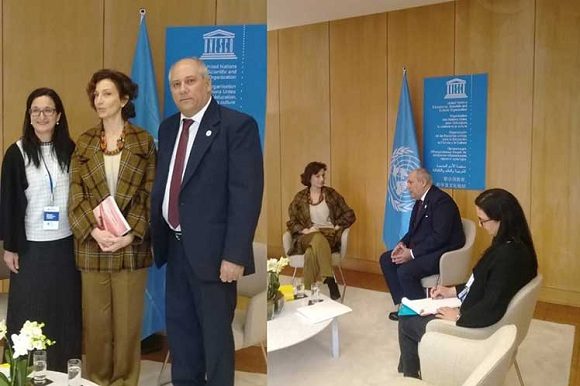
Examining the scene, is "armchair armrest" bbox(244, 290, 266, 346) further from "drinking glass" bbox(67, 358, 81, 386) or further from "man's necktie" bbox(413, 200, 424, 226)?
"man's necktie" bbox(413, 200, 424, 226)

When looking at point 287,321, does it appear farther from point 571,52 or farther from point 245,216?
point 571,52

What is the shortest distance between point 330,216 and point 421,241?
126 cm

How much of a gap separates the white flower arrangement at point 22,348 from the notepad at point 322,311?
1237mm

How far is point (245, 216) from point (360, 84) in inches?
75.8

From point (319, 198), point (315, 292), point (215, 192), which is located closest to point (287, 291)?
point (315, 292)

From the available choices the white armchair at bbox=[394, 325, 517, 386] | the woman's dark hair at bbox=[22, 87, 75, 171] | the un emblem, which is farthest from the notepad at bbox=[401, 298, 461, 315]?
the woman's dark hair at bbox=[22, 87, 75, 171]

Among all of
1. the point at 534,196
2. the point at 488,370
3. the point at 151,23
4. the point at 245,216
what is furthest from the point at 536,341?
the point at 151,23

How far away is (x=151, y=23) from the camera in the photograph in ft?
5.45

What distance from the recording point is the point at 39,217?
5.36 feet

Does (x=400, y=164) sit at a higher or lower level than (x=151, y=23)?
lower

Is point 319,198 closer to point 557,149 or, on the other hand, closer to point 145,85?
point 145,85

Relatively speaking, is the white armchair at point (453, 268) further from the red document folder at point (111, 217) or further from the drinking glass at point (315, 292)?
the red document folder at point (111, 217)

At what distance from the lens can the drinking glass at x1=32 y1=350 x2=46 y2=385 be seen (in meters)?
1.60

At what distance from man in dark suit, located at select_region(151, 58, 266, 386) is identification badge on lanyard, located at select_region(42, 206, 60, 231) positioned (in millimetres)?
279
